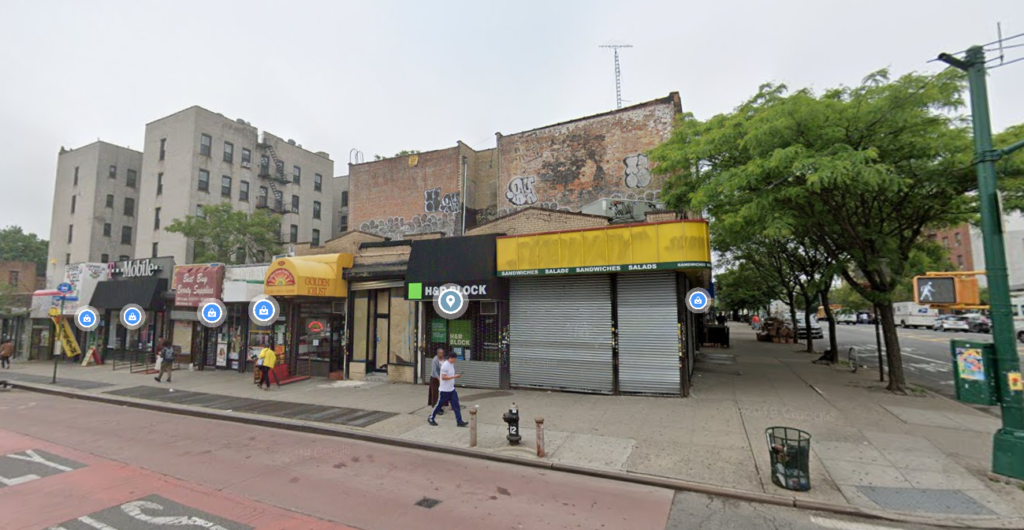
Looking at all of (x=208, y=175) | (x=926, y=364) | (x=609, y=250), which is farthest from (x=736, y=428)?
(x=208, y=175)

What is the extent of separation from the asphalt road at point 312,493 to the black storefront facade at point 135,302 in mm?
14455

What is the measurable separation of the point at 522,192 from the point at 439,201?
548 centimetres

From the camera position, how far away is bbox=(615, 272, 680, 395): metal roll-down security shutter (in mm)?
12438

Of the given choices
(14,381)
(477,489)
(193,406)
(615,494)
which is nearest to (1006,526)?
(615,494)

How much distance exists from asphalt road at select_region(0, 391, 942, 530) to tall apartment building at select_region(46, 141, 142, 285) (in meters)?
39.6

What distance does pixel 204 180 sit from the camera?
36.6 metres

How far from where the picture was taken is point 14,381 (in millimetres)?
18250

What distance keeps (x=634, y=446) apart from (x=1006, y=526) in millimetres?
4769

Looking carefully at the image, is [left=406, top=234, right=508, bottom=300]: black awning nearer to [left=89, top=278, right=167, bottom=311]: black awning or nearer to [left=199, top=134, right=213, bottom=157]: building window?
[left=89, top=278, right=167, bottom=311]: black awning

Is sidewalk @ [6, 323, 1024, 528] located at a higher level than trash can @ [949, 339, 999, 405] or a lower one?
lower

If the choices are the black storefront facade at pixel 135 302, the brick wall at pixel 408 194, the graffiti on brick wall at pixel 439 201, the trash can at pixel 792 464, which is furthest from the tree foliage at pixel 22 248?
the trash can at pixel 792 464

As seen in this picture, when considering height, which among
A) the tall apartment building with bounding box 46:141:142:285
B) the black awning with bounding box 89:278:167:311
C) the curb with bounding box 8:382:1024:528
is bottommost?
the curb with bounding box 8:382:1024:528

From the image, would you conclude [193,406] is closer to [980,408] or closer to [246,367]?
[246,367]

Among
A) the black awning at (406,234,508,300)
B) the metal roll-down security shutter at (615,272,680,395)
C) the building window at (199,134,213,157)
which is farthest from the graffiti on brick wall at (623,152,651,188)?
the building window at (199,134,213,157)
